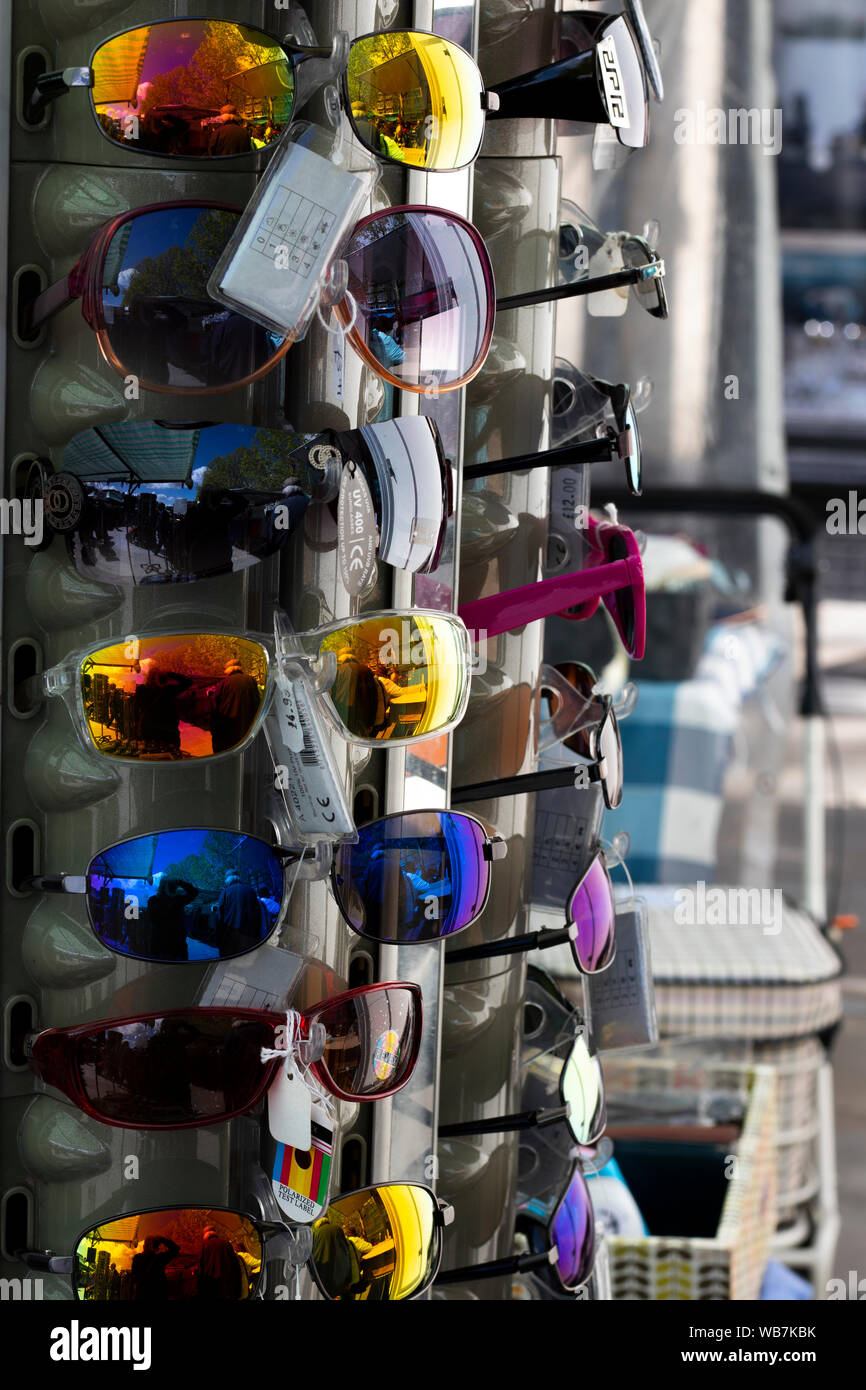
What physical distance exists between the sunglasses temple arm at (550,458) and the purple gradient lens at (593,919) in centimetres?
17

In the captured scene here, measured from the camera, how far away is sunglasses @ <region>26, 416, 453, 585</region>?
378 mm

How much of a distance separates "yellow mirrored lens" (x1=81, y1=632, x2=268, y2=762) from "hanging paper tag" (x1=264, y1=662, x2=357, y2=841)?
18 mm

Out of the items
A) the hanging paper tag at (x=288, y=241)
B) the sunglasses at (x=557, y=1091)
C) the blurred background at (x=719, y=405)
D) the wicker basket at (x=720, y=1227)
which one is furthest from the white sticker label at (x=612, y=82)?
the blurred background at (x=719, y=405)

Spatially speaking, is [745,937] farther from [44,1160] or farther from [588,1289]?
[44,1160]

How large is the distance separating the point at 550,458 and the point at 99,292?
195 mm

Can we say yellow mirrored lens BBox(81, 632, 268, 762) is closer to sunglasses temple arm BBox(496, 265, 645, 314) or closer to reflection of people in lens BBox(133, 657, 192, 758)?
reflection of people in lens BBox(133, 657, 192, 758)

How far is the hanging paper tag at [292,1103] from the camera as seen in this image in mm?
411

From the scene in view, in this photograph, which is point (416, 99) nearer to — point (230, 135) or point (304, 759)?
Answer: point (230, 135)

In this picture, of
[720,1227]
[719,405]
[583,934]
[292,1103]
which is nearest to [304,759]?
[292,1103]

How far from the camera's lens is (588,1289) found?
61cm

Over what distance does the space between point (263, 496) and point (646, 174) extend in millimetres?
2261

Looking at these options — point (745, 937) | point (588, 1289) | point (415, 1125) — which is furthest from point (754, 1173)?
point (415, 1125)

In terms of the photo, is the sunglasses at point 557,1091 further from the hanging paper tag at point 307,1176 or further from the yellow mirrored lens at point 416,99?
the yellow mirrored lens at point 416,99

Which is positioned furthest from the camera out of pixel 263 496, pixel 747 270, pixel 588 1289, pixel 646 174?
pixel 747 270
